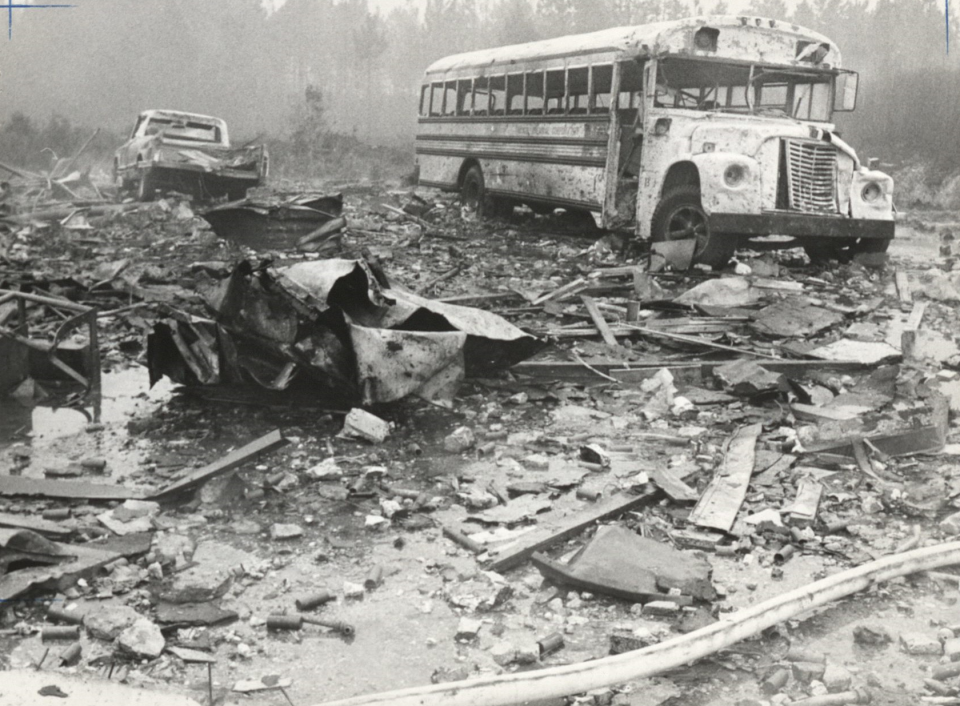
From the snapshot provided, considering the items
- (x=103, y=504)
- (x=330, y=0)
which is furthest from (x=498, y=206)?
(x=330, y=0)

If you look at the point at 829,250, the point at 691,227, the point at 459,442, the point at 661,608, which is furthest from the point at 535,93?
the point at 661,608

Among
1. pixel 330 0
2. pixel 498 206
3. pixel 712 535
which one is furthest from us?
pixel 330 0

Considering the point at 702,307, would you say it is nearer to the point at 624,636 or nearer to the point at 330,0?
the point at 624,636

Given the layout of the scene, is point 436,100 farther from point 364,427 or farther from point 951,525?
point 951,525

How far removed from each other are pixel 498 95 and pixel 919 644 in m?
13.5

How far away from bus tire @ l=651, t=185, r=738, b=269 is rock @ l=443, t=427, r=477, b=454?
5968 mm

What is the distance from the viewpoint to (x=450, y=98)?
17516 millimetres

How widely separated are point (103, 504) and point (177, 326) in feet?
5.75

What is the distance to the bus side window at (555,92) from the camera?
13.4 metres

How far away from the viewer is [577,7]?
6222 cm

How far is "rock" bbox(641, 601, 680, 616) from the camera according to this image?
3422mm

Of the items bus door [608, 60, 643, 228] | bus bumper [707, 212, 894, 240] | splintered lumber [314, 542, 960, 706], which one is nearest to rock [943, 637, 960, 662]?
splintered lumber [314, 542, 960, 706]

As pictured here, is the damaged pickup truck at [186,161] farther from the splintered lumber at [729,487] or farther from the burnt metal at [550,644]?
the burnt metal at [550,644]

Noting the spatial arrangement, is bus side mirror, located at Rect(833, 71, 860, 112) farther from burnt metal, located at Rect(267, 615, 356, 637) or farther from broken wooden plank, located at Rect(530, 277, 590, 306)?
burnt metal, located at Rect(267, 615, 356, 637)
